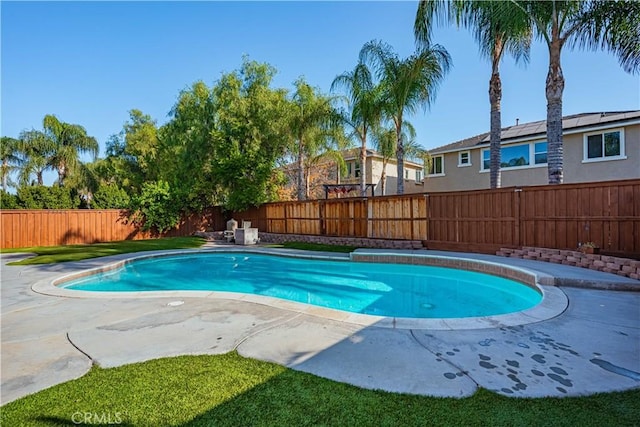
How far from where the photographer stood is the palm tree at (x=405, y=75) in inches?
488

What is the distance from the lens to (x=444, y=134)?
2138 centimetres

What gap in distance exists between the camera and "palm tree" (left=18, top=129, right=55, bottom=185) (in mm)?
21234

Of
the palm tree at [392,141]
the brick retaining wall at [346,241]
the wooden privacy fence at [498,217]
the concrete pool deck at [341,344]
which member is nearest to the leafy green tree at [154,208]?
the brick retaining wall at [346,241]

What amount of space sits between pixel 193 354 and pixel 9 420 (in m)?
1.38

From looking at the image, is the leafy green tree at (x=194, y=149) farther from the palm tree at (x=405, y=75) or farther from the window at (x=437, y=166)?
the window at (x=437, y=166)

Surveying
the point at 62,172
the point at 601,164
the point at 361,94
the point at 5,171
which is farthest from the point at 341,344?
the point at 5,171

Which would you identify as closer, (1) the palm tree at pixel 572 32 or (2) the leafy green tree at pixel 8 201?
(1) the palm tree at pixel 572 32

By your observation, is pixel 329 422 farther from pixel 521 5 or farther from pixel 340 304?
pixel 521 5

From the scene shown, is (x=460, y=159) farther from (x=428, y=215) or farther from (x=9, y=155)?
(x=9, y=155)

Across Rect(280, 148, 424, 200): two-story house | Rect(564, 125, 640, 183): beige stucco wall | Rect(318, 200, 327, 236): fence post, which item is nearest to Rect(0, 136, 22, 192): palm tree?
Rect(280, 148, 424, 200): two-story house

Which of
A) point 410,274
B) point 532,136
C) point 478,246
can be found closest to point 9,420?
point 410,274

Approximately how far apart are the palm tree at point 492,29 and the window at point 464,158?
657 centimetres

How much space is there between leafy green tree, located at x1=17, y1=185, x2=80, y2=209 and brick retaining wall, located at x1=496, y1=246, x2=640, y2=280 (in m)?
22.4
